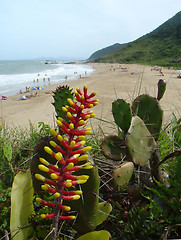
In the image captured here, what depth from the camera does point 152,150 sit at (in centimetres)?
146

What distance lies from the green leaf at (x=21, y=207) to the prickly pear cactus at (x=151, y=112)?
3.52 ft

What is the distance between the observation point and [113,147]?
1.55m

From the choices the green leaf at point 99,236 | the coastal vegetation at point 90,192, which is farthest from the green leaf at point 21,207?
the green leaf at point 99,236

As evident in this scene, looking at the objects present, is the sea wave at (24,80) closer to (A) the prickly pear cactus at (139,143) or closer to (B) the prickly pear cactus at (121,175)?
(A) the prickly pear cactus at (139,143)

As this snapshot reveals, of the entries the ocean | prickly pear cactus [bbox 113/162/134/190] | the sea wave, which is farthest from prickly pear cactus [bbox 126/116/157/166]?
the sea wave

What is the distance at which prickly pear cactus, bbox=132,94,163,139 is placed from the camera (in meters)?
1.73

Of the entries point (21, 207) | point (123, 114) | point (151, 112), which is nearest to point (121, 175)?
point (123, 114)

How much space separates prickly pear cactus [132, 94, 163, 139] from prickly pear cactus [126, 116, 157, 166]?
28 cm

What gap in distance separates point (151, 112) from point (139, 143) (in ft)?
1.52

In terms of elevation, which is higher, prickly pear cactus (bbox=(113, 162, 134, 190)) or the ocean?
the ocean

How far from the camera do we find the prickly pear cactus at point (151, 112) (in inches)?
67.9

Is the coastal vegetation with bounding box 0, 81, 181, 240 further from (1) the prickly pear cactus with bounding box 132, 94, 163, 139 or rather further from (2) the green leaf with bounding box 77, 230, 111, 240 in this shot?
(1) the prickly pear cactus with bounding box 132, 94, 163, 139

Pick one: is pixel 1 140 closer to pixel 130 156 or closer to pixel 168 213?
pixel 130 156

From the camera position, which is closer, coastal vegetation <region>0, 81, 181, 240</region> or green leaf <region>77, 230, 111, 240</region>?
coastal vegetation <region>0, 81, 181, 240</region>
